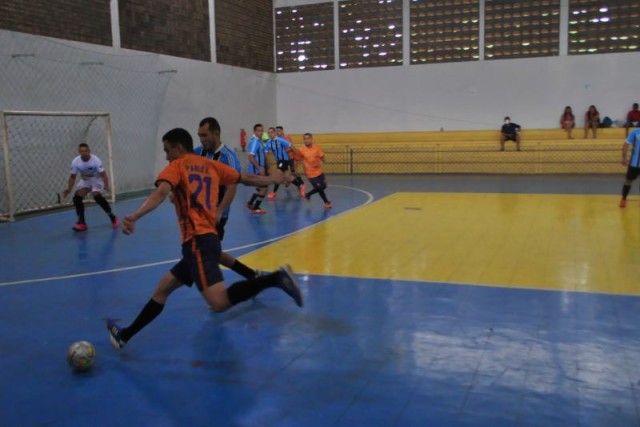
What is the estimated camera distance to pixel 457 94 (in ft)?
74.7

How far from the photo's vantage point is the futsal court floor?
358 centimetres

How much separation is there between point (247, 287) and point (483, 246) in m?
4.95

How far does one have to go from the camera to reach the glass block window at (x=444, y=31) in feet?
72.9

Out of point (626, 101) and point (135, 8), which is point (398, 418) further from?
point (626, 101)

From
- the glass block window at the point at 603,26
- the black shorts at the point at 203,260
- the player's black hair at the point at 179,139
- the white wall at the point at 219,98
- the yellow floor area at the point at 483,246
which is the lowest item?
the yellow floor area at the point at 483,246

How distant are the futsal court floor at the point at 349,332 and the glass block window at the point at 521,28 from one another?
1351cm

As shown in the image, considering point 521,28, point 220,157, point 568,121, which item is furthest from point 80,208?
point 521,28

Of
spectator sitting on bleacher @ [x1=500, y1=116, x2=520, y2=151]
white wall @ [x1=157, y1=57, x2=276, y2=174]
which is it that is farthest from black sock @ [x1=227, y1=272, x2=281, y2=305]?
spectator sitting on bleacher @ [x1=500, y1=116, x2=520, y2=151]

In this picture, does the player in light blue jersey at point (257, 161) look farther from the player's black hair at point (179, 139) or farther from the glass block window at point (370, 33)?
the glass block window at point (370, 33)

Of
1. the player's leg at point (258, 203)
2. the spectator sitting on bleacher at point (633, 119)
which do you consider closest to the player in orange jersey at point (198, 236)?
the player's leg at point (258, 203)

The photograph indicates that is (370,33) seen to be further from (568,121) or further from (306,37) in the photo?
(568,121)

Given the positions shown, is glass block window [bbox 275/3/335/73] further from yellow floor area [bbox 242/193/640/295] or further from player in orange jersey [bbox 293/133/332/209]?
yellow floor area [bbox 242/193/640/295]

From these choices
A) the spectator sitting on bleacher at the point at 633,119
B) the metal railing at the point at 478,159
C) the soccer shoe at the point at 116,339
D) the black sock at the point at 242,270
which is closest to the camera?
the soccer shoe at the point at 116,339

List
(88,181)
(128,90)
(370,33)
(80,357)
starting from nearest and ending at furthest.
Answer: (80,357), (88,181), (128,90), (370,33)
